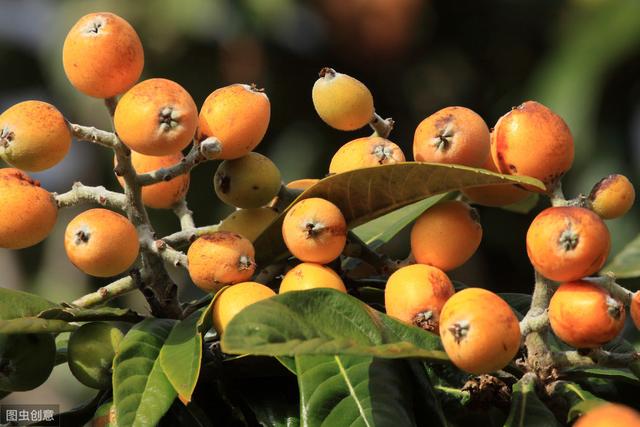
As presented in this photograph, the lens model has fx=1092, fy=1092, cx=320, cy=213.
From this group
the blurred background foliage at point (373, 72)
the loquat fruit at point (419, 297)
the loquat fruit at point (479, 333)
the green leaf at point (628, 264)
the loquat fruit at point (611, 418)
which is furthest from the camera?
the blurred background foliage at point (373, 72)

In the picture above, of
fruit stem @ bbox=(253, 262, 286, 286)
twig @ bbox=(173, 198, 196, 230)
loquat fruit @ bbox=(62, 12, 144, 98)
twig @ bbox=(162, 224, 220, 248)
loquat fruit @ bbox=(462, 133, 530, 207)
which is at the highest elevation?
loquat fruit @ bbox=(62, 12, 144, 98)

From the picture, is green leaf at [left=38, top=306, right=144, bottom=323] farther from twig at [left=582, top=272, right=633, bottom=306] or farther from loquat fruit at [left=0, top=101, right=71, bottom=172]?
twig at [left=582, top=272, right=633, bottom=306]

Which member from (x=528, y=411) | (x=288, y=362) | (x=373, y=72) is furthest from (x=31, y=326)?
(x=373, y=72)

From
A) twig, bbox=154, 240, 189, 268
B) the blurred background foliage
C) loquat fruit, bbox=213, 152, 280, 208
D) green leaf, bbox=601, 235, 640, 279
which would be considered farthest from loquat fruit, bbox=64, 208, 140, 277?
the blurred background foliage

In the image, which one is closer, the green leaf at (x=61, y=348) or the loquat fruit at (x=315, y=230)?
the loquat fruit at (x=315, y=230)

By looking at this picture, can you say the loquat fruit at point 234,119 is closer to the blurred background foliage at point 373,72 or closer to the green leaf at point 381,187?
the green leaf at point 381,187

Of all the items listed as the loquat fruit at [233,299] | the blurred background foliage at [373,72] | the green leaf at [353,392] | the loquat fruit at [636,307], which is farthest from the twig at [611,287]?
the blurred background foliage at [373,72]

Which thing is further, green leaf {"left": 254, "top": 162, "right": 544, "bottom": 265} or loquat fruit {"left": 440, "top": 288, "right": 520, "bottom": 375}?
green leaf {"left": 254, "top": 162, "right": 544, "bottom": 265}

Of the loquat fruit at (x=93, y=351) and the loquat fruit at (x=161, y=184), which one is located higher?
the loquat fruit at (x=161, y=184)
